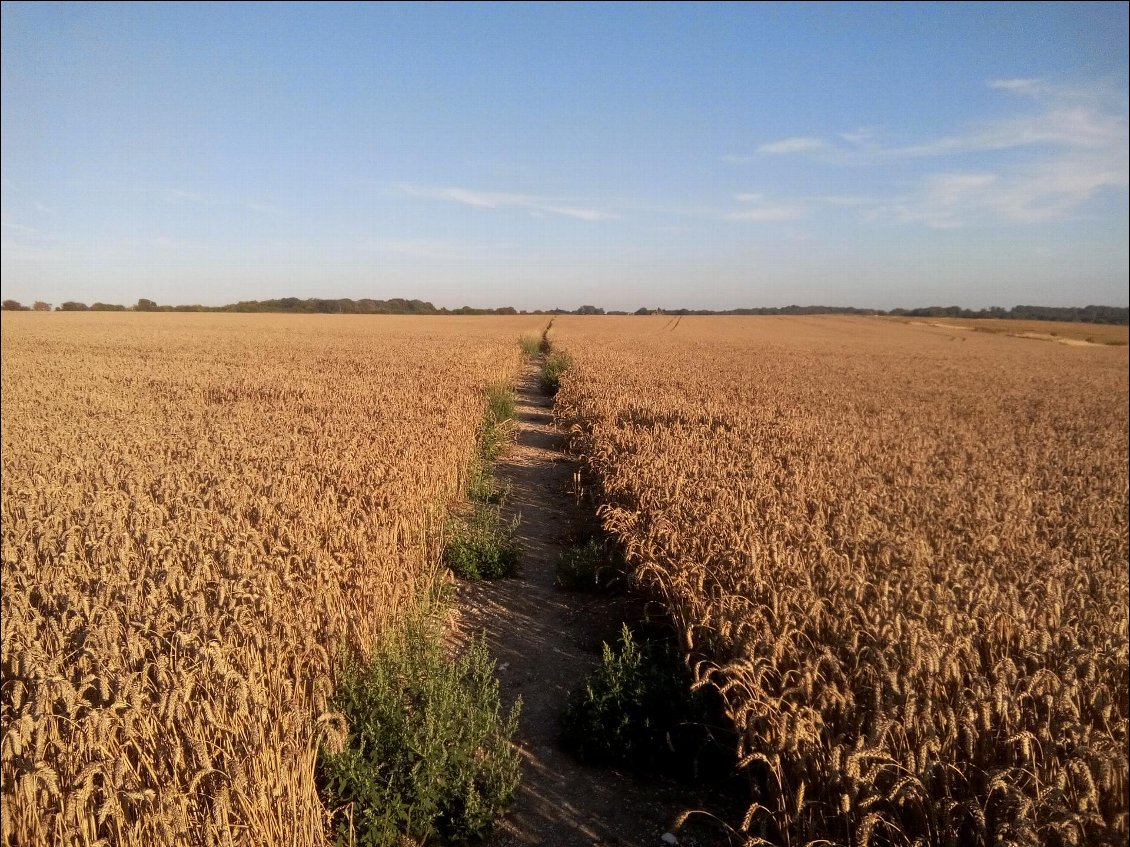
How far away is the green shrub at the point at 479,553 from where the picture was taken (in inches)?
249

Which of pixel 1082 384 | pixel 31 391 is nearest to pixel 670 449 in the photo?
pixel 31 391

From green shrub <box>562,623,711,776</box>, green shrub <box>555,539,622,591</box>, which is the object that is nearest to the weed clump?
green shrub <box>555,539,622,591</box>

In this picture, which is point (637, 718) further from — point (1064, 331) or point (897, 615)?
point (1064, 331)

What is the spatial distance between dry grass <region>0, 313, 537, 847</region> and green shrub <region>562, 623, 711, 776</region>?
1.43 m

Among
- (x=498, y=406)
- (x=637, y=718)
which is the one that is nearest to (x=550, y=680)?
(x=637, y=718)

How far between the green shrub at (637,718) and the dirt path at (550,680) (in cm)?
12

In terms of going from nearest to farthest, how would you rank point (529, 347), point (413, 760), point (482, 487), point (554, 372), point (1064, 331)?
point (413, 760)
point (482, 487)
point (554, 372)
point (529, 347)
point (1064, 331)

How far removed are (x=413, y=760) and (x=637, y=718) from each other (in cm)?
133

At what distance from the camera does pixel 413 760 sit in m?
3.24

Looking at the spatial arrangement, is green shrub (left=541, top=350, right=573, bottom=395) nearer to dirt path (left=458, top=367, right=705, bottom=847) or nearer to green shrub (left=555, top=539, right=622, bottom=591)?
dirt path (left=458, top=367, right=705, bottom=847)

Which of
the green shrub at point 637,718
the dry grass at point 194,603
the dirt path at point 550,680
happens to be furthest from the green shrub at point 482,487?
the green shrub at point 637,718

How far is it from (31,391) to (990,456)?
59.8 feet

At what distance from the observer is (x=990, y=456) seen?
30.9 feet

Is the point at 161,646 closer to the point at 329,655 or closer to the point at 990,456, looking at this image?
the point at 329,655
